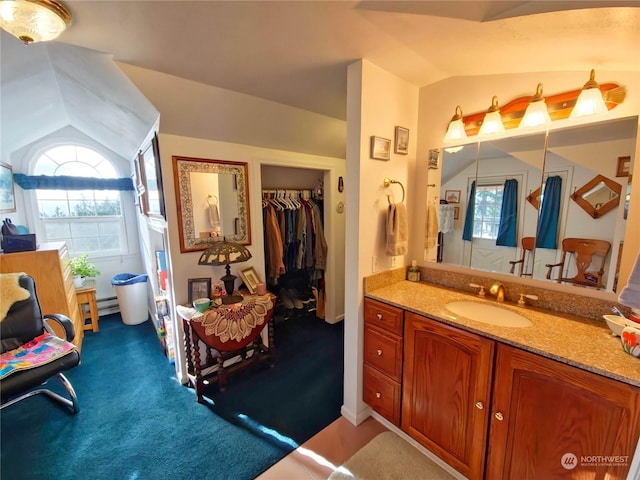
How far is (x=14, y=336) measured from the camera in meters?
1.88

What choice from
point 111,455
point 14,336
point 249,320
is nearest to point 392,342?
point 249,320

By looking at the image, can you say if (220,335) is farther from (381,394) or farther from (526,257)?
(526,257)

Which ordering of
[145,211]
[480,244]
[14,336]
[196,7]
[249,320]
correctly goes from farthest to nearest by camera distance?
1. [145,211]
2. [249,320]
3. [14,336]
4. [480,244]
5. [196,7]

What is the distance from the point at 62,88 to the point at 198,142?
124 centimetres

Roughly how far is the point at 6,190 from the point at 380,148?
3958 millimetres

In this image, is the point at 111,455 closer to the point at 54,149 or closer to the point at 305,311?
the point at 305,311

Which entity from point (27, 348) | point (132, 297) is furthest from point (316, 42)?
point (132, 297)

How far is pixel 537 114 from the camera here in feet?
4.59

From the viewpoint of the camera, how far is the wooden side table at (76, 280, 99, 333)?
308 centimetres

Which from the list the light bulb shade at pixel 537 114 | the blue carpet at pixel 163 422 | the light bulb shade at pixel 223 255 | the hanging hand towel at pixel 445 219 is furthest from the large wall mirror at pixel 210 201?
the light bulb shade at pixel 537 114

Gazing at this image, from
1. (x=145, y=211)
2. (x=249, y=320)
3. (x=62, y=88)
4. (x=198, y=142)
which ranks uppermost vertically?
(x=62, y=88)

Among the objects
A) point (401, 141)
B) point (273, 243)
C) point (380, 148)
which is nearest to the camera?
point (380, 148)

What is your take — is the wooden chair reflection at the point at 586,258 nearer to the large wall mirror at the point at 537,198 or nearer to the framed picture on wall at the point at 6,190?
the large wall mirror at the point at 537,198

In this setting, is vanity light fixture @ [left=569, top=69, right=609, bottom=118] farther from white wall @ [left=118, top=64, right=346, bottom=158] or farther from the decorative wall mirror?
white wall @ [left=118, top=64, right=346, bottom=158]
